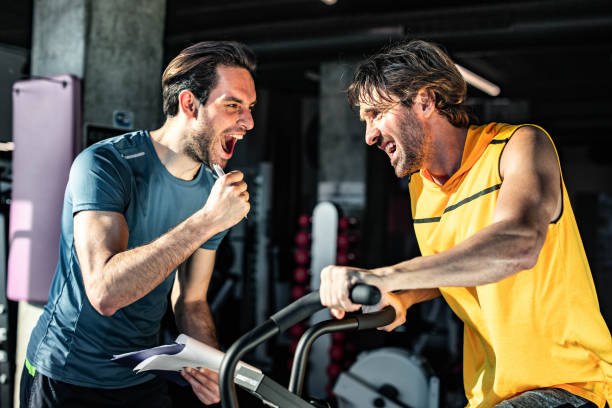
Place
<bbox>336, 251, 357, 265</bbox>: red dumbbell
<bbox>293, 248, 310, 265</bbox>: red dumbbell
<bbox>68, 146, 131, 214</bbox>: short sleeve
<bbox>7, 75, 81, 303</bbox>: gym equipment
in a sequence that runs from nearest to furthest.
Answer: <bbox>68, 146, 131, 214</bbox>: short sleeve
<bbox>7, 75, 81, 303</bbox>: gym equipment
<bbox>336, 251, 357, 265</bbox>: red dumbbell
<bbox>293, 248, 310, 265</bbox>: red dumbbell

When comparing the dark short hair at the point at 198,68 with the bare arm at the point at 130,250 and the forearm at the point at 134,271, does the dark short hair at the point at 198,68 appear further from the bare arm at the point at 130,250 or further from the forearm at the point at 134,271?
the forearm at the point at 134,271

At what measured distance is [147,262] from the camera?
5.63 feet

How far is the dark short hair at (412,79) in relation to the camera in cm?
189

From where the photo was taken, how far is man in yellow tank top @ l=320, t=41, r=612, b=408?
1.37 meters

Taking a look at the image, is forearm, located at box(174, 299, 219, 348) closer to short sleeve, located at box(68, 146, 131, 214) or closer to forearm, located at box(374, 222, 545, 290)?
short sleeve, located at box(68, 146, 131, 214)

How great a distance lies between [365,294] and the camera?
1.30m

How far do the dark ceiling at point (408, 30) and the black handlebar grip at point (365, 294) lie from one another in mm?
2413

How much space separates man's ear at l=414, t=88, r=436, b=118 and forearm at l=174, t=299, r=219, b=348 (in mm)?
1102

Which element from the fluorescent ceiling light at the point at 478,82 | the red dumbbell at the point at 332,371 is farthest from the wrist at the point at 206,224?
the fluorescent ceiling light at the point at 478,82

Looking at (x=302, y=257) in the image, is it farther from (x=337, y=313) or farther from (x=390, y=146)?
(x=337, y=313)

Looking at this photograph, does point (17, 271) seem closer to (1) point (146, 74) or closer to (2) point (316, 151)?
(1) point (146, 74)

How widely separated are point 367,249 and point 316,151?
142 inches

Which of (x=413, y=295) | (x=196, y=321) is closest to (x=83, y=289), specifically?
(x=196, y=321)

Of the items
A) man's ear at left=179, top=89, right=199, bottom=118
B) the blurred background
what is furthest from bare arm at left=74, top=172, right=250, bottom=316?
the blurred background
